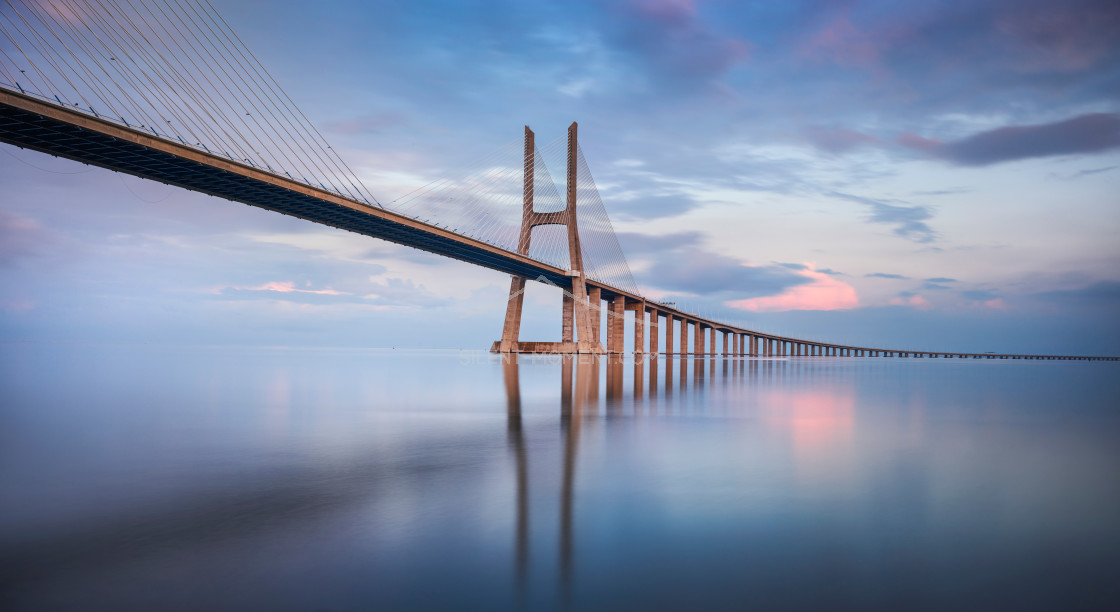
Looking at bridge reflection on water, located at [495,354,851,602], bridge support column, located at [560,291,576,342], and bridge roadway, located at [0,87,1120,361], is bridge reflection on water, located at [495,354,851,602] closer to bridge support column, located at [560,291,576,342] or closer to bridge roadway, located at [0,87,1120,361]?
bridge roadway, located at [0,87,1120,361]

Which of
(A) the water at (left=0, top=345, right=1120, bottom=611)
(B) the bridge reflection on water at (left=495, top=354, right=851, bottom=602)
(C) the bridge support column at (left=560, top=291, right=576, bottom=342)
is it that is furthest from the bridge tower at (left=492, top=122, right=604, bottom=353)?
(A) the water at (left=0, top=345, right=1120, bottom=611)

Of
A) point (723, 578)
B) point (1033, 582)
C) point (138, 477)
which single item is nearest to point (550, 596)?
point (723, 578)

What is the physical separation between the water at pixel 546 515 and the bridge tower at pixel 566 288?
2360 inches

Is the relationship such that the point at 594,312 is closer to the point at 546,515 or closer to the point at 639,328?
the point at 639,328

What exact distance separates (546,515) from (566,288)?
7250cm

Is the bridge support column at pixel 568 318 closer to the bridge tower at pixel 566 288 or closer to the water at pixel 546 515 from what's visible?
the bridge tower at pixel 566 288

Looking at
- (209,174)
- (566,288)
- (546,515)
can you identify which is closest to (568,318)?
(566,288)

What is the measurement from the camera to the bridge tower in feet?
249

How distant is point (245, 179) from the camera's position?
37125 millimetres

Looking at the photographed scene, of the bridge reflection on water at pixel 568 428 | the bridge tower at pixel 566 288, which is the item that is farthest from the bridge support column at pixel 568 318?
the bridge reflection on water at pixel 568 428

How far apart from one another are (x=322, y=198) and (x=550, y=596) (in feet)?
135

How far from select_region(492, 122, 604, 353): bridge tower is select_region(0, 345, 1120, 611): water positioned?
60.0 meters

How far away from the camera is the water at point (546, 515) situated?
492cm

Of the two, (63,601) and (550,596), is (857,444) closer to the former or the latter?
(550,596)
